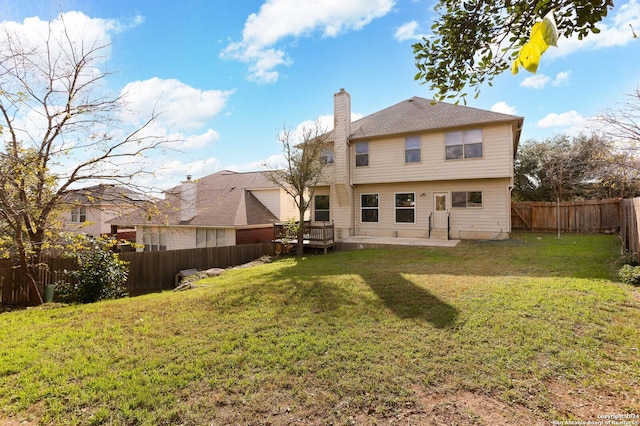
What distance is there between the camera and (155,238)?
65.6ft

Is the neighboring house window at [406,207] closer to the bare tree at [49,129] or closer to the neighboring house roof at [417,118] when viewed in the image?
the neighboring house roof at [417,118]

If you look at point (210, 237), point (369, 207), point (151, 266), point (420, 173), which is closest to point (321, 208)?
point (369, 207)

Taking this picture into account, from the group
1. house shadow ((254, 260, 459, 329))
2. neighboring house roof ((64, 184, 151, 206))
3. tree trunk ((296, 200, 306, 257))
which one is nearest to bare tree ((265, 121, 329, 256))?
tree trunk ((296, 200, 306, 257))

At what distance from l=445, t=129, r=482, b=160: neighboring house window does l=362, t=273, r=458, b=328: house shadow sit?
351 inches

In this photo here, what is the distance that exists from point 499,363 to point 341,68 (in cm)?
1278

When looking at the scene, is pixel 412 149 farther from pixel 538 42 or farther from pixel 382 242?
pixel 538 42

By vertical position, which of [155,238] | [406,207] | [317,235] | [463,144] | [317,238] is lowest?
[155,238]

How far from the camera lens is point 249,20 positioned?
879 cm

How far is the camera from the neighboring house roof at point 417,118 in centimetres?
1358

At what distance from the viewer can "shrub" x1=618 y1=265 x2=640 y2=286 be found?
20.0 feet

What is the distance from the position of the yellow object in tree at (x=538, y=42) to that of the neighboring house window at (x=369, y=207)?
15143mm

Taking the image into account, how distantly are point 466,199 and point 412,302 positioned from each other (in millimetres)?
10375

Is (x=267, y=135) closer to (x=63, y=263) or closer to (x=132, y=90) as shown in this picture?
(x=132, y=90)

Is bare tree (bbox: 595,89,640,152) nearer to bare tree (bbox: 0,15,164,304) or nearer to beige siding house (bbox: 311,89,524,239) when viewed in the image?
beige siding house (bbox: 311,89,524,239)
